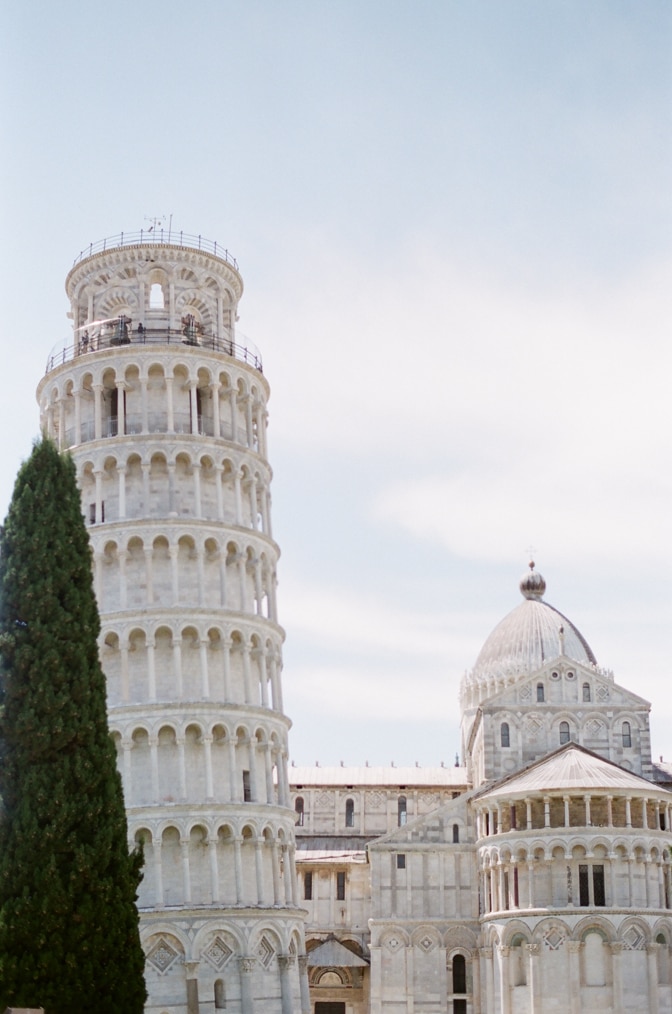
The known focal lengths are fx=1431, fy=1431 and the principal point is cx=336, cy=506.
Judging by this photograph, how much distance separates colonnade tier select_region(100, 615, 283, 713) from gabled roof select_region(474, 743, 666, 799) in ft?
50.9

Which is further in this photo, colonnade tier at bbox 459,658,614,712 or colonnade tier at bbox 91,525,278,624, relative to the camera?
colonnade tier at bbox 459,658,614,712

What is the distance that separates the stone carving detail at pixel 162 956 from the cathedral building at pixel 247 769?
0.05 m

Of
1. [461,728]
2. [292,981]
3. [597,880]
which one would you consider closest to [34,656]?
[292,981]

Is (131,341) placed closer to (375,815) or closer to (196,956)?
(196,956)

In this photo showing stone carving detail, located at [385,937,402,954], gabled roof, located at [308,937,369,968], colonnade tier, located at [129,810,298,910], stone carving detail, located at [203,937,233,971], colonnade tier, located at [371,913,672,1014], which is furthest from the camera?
gabled roof, located at [308,937,369,968]

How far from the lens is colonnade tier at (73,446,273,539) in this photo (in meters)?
57.7

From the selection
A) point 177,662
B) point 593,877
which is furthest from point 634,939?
point 177,662

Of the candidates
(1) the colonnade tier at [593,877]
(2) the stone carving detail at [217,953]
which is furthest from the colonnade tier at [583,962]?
(2) the stone carving detail at [217,953]

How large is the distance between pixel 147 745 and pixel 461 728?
1707 inches

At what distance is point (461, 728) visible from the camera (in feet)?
312

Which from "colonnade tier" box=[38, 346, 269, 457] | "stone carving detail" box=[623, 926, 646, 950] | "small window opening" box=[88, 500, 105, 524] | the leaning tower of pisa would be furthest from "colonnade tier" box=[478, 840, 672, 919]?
"small window opening" box=[88, 500, 105, 524]

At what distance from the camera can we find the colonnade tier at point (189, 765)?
5428 centimetres

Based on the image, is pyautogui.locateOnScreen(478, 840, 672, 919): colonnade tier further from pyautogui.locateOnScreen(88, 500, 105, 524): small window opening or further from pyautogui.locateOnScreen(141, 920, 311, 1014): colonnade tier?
pyautogui.locateOnScreen(88, 500, 105, 524): small window opening

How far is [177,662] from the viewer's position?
55562 mm
